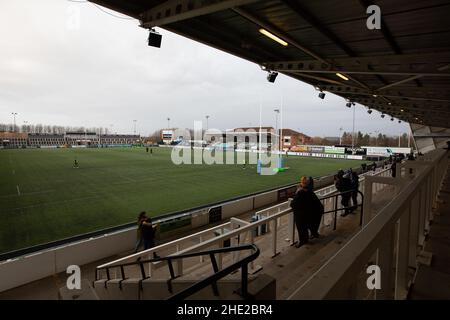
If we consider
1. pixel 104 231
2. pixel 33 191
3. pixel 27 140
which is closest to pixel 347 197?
pixel 104 231

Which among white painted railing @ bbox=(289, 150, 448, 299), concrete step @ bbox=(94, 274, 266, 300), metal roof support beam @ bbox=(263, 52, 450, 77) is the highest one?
metal roof support beam @ bbox=(263, 52, 450, 77)

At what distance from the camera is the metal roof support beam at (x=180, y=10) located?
13.7 feet

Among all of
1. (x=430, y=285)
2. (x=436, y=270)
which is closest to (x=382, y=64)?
(x=436, y=270)

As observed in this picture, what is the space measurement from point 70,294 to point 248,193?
18.2 m

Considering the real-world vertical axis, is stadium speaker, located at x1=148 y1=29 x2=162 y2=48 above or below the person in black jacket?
above

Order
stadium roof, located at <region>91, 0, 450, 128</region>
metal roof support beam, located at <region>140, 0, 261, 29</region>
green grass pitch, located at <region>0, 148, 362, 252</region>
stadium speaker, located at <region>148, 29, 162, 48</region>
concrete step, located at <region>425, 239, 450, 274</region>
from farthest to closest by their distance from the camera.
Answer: green grass pitch, located at <region>0, 148, 362, 252</region> → stadium speaker, located at <region>148, 29, 162, 48</region> → stadium roof, located at <region>91, 0, 450, 128</region> → metal roof support beam, located at <region>140, 0, 261, 29</region> → concrete step, located at <region>425, 239, 450, 274</region>

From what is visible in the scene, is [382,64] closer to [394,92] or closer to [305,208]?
[305,208]

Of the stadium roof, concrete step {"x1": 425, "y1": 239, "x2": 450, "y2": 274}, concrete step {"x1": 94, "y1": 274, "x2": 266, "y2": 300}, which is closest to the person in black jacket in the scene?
concrete step {"x1": 425, "y1": 239, "x2": 450, "y2": 274}

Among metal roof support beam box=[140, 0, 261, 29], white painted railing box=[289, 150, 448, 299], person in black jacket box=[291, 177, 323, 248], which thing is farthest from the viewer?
person in black jacket box=[291, 177, 323, 248]

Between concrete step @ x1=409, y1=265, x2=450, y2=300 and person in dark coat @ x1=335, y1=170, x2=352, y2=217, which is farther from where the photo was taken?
person in dark coat @ x1=335, y1=170, x2=352, y2=217

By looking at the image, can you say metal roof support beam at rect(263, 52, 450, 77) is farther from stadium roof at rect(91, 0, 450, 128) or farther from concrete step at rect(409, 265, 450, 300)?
concrete step at rect(409, 265, 450, 300)

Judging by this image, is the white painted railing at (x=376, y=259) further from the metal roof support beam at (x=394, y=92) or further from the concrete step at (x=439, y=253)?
the metal roof support beam at (x=394, y=92)

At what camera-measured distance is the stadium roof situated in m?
4.59
